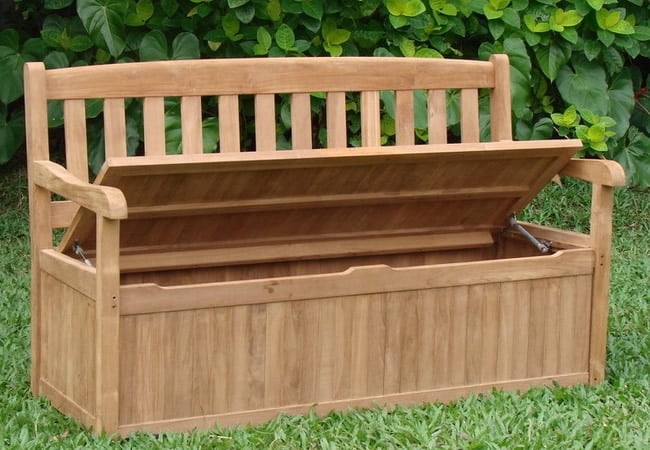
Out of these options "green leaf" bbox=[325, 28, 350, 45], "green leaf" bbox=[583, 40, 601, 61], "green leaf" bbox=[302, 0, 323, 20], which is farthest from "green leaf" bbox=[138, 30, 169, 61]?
"green leaf" bbox=[583, 40, 601, 61]

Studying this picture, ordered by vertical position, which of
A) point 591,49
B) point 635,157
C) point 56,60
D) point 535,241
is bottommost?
point 535,241

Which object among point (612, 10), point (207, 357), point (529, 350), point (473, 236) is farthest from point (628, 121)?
point (207, 357)

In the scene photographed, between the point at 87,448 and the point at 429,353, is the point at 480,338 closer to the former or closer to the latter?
the point at 429,353

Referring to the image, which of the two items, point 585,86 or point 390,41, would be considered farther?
point 585,86

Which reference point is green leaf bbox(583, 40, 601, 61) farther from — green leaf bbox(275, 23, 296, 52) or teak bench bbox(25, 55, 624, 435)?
teak bench bbox(25, 55, 624, 435)

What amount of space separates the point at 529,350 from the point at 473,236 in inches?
26.2

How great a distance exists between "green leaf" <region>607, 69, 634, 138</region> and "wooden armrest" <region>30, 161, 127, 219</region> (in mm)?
4246

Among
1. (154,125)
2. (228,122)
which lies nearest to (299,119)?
(228,122)

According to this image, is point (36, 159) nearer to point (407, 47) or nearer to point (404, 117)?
point (404, 117)

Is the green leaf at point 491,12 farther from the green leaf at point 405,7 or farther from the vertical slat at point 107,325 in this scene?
the vertical slat at point 107,325

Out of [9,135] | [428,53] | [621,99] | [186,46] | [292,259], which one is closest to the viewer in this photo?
[292,259]

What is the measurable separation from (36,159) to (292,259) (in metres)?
1.01

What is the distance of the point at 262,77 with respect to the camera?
14.8 ft

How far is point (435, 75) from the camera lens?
4797mm
